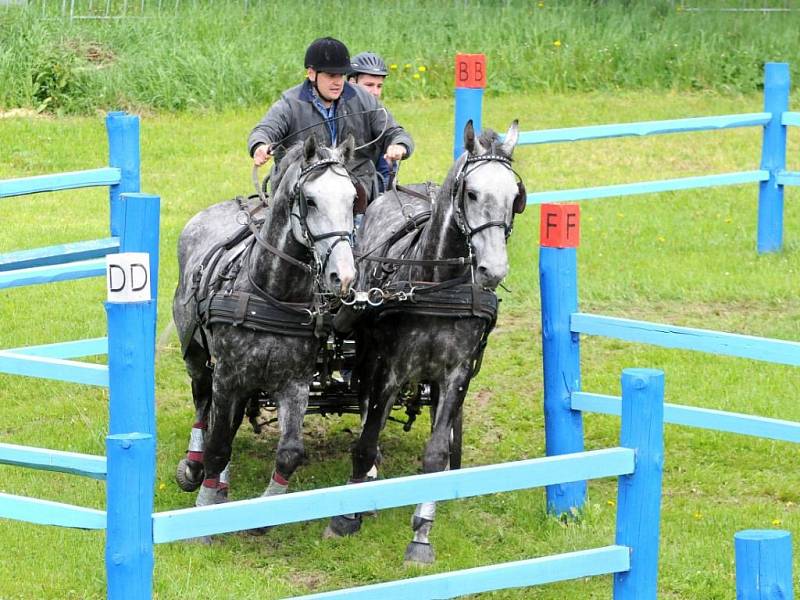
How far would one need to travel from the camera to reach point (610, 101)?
17.2 meters

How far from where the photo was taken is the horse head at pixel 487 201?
615cm

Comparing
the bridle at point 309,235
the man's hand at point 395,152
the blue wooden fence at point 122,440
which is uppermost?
the man's hand at point 395,152

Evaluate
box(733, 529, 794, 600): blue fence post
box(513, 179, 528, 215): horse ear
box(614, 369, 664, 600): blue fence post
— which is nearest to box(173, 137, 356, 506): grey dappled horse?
box(513, 179, 528, 215): horse ear

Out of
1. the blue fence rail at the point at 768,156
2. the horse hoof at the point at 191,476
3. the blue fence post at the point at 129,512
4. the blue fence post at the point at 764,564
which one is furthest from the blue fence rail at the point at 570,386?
the blue fence rail at the point at 768,156

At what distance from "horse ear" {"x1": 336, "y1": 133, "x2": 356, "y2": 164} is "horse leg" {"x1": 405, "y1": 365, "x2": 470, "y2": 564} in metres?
1.13

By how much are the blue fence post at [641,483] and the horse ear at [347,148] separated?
2.22 metres

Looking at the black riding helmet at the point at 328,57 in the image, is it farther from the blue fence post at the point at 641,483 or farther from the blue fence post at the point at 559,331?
the blue fence post at the point at 641,483

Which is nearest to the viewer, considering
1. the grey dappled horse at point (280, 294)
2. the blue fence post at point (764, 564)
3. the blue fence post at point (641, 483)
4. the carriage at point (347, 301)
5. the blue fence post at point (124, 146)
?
the blue fence post at point (764, 564)

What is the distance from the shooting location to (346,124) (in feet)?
25.2

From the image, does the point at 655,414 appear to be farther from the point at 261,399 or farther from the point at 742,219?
the point at 742,219

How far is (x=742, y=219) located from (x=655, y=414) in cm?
948

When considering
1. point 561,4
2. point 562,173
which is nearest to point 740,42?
point 561,4

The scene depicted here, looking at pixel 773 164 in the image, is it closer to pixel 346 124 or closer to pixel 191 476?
pixel 346 124

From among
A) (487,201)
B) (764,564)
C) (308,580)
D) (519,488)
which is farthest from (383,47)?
(764,564)
